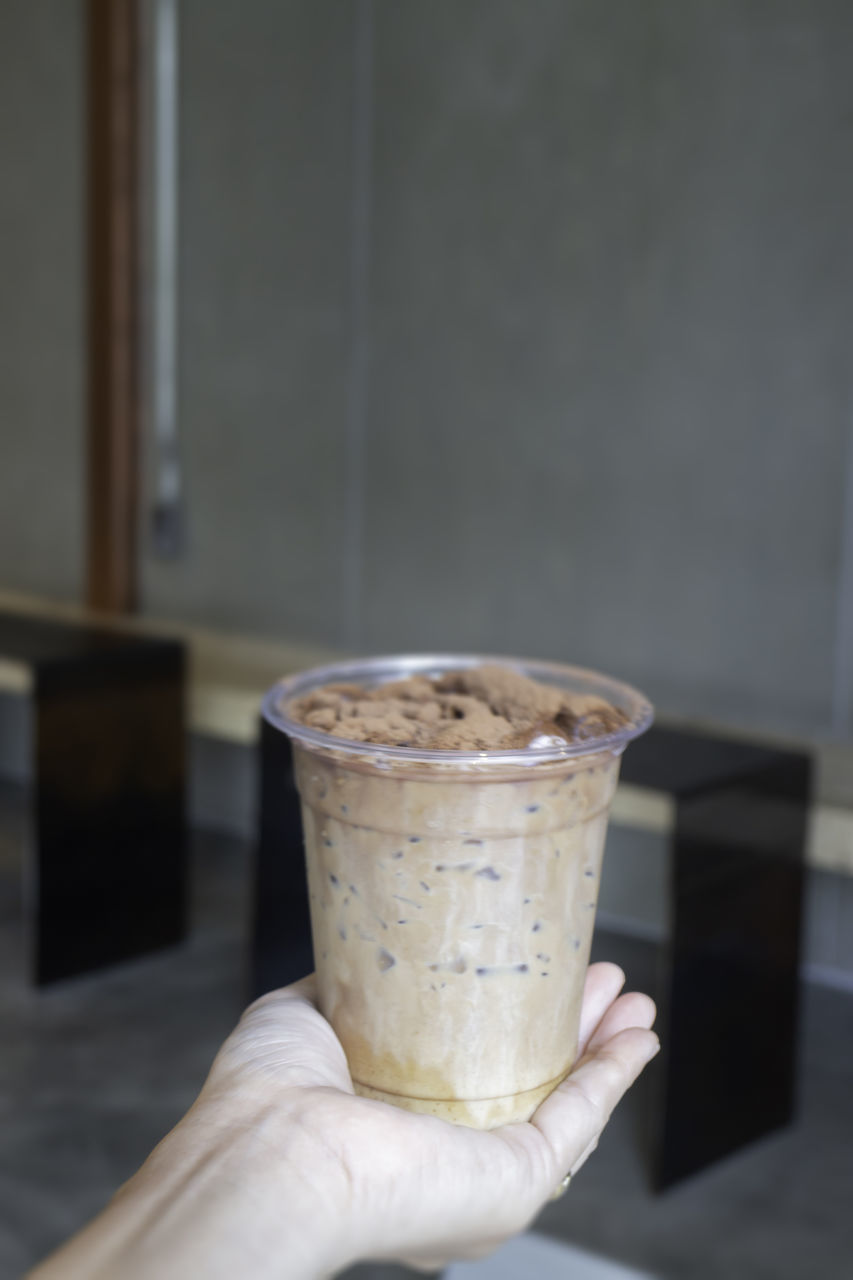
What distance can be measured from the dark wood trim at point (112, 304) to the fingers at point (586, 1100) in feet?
10.4

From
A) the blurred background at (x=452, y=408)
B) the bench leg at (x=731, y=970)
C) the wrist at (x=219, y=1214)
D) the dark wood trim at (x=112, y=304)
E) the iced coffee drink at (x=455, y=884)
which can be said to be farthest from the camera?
the dark wood trim at (x=112, y=304)

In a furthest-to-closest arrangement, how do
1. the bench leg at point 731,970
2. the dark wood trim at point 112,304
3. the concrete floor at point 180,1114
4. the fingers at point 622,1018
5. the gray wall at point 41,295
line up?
the gray wall at point 41,295, the dark wood trim at point 112,304, the bench leg at point 731,970, the concrete floor at point 180,1114, the fingers at point 622,1018

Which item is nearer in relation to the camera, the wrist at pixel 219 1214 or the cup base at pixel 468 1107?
the wrist at pixel 219 1214

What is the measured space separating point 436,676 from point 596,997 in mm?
224

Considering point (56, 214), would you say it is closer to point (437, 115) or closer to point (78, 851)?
point (437, 115)

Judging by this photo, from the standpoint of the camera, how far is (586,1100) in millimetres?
655

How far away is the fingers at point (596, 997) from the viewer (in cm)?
75

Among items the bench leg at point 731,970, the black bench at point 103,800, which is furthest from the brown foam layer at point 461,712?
the black bench at point 103,800

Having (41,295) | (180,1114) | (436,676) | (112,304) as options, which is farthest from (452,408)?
(436,676)

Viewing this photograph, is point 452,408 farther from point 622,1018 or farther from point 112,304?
point 622,1018

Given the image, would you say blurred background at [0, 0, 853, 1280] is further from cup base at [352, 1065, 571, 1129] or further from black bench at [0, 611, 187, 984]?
cup base at [352, 1065, 571, 1129]

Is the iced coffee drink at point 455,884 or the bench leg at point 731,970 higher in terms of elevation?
the iced coffee drink at point 455,884

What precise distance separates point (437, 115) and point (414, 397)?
0.66m

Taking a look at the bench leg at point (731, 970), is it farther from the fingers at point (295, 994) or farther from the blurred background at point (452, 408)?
the fingers at point (295, 994)
